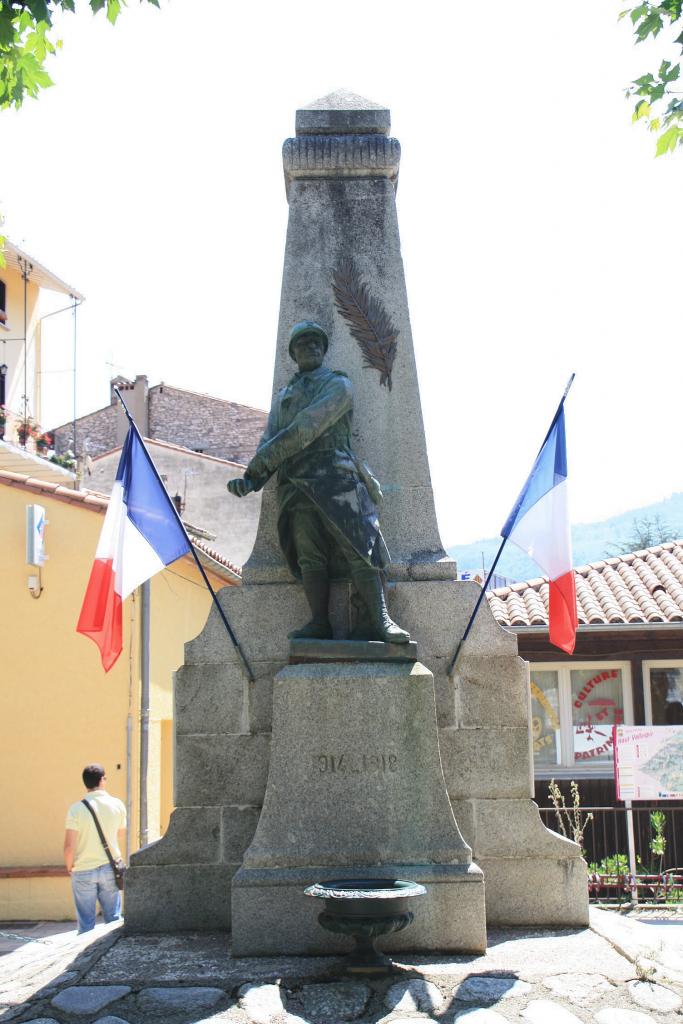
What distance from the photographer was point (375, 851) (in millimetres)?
6039

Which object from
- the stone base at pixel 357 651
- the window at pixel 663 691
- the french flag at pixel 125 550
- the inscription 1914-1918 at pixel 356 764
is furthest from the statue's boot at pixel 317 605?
the window at pixel 663 691

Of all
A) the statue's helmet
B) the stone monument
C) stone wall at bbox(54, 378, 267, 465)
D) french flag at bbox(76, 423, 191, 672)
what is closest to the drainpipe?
french flag at bbox(76, 423, 191, 672)

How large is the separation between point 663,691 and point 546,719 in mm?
1462

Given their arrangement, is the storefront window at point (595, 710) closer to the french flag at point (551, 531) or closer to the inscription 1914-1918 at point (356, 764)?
the french flag at point (551, 531)

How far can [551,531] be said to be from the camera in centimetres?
717

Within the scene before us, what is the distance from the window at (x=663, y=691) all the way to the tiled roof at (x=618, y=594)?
0.72 metres

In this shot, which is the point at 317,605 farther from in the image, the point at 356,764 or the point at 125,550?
the point at 125,550

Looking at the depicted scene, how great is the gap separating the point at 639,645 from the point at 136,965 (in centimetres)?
1053

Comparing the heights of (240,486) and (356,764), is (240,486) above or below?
above

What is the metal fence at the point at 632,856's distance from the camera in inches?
449

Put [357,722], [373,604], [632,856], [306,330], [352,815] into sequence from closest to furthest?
[352,815], [357,722], [373,604], [306,330], [632,856]

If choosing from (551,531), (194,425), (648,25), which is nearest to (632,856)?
(551,531)

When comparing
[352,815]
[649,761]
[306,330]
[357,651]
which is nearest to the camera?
[352,815]

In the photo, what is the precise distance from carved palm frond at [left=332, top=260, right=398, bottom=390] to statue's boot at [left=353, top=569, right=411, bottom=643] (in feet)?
4.58
